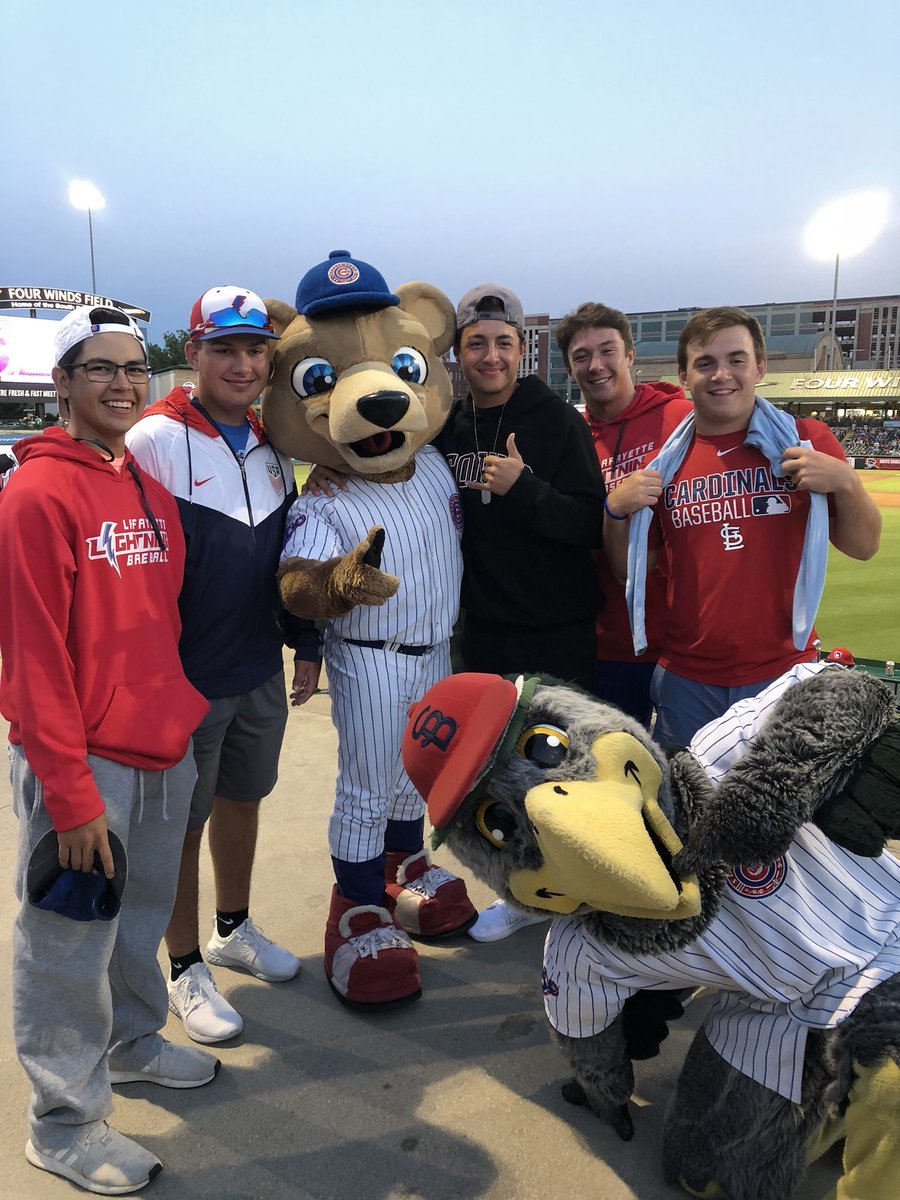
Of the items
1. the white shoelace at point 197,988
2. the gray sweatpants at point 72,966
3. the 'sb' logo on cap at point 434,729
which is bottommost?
the white shoelace at point 197,988

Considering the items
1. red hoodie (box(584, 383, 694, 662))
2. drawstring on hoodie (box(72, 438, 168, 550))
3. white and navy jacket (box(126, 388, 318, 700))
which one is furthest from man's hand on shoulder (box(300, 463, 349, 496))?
red hoodie (box(584, 383, 694, 662))

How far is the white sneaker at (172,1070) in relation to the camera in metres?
2.35

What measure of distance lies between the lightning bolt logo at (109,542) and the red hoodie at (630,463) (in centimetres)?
175

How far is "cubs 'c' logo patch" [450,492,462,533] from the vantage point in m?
2.97

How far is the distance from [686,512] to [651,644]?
2.10ft

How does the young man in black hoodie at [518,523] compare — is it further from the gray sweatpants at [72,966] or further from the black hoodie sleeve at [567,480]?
the gray sweatpants at [72,966]

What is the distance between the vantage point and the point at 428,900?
10.2ft

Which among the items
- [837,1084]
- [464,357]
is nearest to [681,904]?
[837,1084]

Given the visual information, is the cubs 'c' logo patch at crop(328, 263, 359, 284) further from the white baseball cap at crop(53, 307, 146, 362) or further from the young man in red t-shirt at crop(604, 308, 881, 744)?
the young man in red t-shirt at crop(604, 308, 881, 744)

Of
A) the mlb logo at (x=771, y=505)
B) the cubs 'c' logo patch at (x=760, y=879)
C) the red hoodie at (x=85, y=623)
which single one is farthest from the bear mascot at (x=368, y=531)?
the cubs 'c' logo patch at (x=760, y=879)

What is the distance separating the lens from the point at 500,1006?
8.89ft

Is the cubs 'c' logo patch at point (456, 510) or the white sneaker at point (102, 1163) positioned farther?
the cubs 'c' logo patch at point (456, 510)

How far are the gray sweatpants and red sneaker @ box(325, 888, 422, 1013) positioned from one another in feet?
2.59

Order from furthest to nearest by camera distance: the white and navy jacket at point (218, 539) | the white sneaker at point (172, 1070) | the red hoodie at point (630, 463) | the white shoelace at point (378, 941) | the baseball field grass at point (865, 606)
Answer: the baseball field grass at point (865, 606) < the red hoodie at point (630, 463) < the white shoelace at point (378, 941) < the white and navy jacket at point (218, 539) < the white sneaker at point (172, 1070)
